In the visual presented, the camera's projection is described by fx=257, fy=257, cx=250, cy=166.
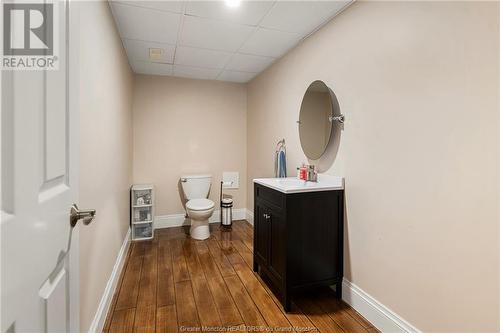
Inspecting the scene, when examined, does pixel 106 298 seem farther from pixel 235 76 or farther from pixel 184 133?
pixel 235 76

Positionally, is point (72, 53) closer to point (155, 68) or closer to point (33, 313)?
point (33, 313)

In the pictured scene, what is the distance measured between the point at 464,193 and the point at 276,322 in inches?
52.7

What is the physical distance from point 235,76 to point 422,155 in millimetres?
2785

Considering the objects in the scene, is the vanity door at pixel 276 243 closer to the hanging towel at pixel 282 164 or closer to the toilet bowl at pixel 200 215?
the hanging towel at pixel 282 164

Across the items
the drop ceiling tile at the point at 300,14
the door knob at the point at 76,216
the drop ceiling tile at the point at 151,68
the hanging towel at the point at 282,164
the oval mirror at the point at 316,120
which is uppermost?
the drop ceiling tile at the point at 151,68

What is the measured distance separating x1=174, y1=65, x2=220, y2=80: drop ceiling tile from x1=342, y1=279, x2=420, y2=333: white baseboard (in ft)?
9.38

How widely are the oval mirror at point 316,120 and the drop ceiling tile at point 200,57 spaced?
1.09m

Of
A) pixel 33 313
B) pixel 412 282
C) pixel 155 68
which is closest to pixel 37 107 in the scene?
pixel 33 313

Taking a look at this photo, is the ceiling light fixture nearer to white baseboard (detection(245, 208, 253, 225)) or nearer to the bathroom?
the bathroom

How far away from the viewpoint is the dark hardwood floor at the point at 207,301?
5.53ft

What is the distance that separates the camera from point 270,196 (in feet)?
6.86

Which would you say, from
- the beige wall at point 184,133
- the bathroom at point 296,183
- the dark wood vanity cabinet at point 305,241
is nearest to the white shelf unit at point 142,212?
the bathroom at point 296,183

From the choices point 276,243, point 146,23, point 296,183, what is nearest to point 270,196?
point 296,183

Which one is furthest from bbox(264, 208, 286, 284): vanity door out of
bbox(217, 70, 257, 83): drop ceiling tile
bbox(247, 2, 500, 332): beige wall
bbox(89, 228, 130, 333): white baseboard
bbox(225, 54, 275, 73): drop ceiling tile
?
bbox(217, 70, 257, 83): drop ceiling tile
